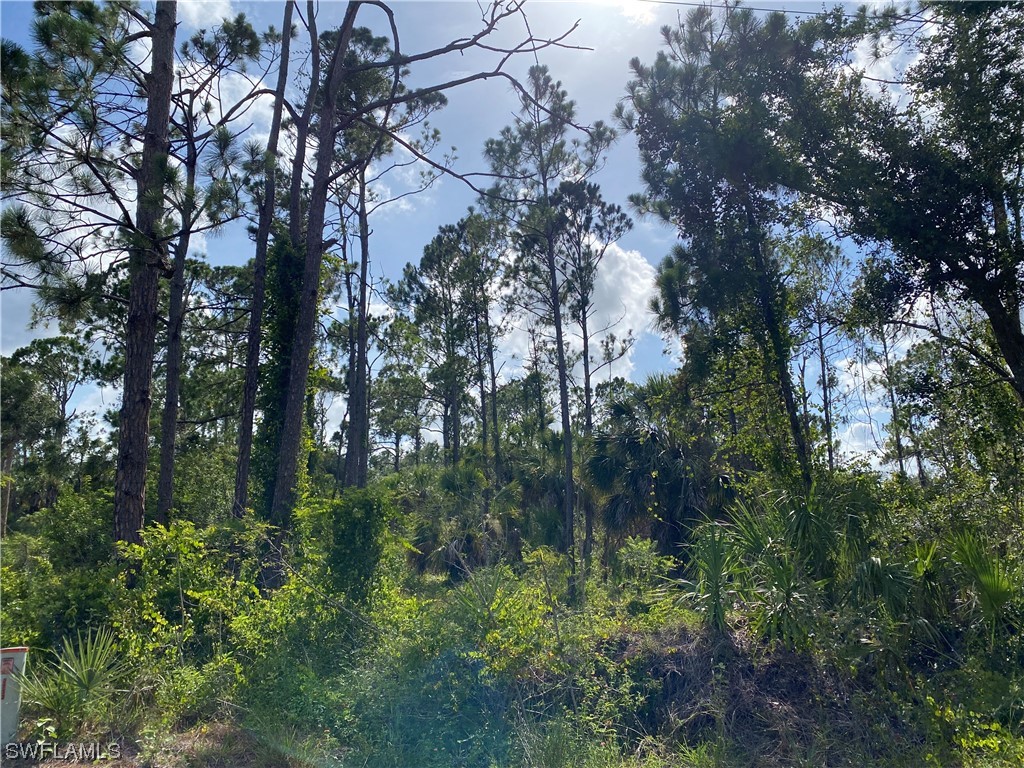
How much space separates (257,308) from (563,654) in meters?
12.7

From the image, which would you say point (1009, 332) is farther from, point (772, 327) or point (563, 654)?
point (563, 654)

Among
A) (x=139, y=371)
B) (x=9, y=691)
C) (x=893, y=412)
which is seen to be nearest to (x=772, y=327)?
(x=893, y=412)

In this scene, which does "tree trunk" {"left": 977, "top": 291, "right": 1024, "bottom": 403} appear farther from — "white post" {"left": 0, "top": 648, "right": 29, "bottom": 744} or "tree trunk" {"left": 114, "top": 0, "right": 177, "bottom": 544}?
"white post" {"left": 0, "top": 648, "right": 29, "bottom": 744}

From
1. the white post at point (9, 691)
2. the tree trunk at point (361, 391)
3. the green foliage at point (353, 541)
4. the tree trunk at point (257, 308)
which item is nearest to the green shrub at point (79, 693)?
the white post at point (9, 691)

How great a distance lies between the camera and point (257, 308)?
1666 centimetres

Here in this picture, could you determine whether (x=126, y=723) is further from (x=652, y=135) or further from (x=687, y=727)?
(x=652, y=135)

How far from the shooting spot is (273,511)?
41.1 feet

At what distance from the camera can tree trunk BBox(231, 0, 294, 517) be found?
1595 centimetres

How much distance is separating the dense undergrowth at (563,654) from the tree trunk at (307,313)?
411cm

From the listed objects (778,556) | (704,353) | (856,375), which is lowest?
(778,556)

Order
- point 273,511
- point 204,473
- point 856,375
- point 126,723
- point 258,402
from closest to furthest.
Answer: point 126,723 < point 856,375 < point 273,511 < point 258,402 < point 204,473

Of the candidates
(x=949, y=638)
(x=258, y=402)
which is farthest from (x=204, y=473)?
(x=949, y=638)

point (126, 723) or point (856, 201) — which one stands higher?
point (856, 201)

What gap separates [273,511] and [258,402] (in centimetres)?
350
